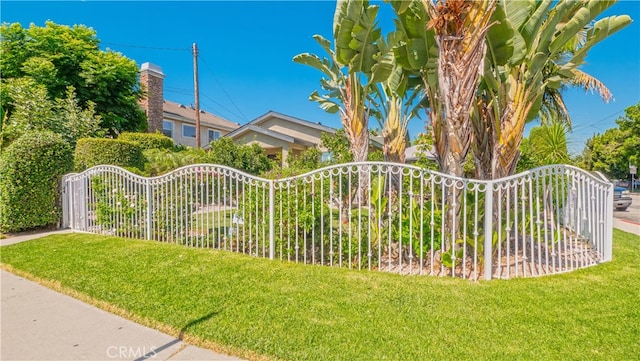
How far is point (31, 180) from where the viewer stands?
7.64 meters

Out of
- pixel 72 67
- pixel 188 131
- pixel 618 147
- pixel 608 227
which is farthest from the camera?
pixel 618 147

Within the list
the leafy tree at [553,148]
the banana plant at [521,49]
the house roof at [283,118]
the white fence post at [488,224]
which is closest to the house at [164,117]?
the house roof at [283,118]

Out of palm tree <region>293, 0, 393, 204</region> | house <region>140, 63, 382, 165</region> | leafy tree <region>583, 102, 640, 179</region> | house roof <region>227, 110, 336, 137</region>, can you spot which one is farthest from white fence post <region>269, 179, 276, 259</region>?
leafy tree <region>583, 102, 640, 179</region>

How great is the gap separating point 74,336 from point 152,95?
22.1 meters

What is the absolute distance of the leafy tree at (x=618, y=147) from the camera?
112 feet

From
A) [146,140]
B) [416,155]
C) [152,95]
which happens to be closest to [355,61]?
[416,155]

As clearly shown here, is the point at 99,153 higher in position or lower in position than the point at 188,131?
lower

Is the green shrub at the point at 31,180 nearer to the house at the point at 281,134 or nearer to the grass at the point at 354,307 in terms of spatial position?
the grass at the point at 354,307

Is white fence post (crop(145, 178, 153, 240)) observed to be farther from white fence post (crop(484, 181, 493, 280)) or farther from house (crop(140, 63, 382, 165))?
house (crop(140, 63, 382, 165))

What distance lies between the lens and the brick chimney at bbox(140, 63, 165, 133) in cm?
2170

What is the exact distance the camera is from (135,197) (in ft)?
23.0

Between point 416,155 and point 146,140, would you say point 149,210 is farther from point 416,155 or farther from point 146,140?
point 146,140

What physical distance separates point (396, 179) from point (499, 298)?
89.2 inches

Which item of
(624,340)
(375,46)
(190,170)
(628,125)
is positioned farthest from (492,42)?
(628,125)
